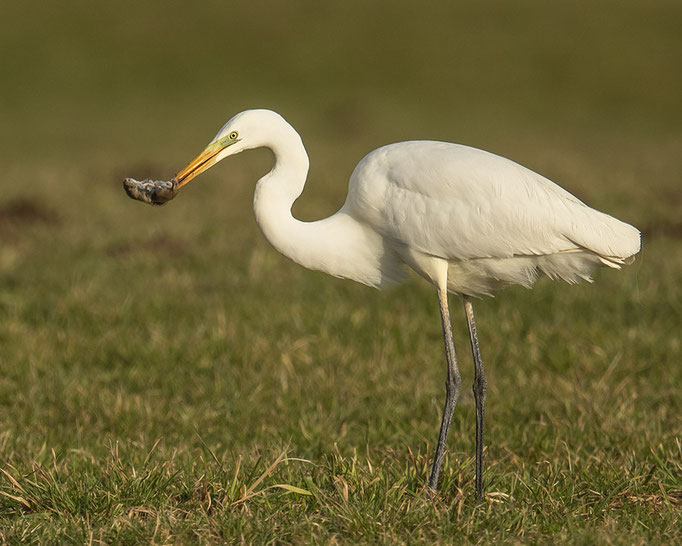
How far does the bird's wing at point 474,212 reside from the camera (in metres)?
4.12

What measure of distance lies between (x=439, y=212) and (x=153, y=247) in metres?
4.99

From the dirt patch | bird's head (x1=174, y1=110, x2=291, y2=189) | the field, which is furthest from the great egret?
the dirt patch

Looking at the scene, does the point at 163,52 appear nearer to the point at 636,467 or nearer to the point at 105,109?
the point at 105,109

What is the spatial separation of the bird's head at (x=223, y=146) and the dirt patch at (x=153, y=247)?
175 inches

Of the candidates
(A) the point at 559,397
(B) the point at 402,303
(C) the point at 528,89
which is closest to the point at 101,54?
(C) the point at 528,89

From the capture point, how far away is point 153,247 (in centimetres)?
864

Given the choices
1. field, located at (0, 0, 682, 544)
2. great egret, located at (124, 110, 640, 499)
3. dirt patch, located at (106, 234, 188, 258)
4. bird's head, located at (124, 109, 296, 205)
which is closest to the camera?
field, located at (0, 0, 682, 544)

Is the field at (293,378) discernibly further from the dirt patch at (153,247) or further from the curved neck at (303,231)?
the curved neck at (303,231)

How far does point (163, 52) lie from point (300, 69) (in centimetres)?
412

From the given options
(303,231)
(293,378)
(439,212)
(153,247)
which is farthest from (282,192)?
(153,247)

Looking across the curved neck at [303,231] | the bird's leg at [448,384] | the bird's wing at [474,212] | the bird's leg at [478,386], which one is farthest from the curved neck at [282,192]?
the bird's leg at [478,386]

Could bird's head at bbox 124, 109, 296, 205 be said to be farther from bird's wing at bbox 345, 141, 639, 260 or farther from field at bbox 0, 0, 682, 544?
field at bbox 0, 0, 682, 544

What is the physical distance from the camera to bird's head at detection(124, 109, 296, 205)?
3.91 meters

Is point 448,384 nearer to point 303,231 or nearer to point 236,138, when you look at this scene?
point 303,231
